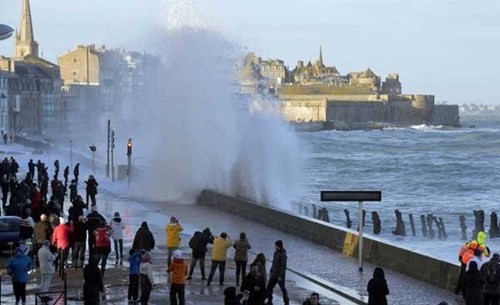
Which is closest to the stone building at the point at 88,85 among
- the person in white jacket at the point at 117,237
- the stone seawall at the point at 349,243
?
the stone seawall at the point at 349,243

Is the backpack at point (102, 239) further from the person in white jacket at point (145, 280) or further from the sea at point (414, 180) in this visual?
the sea at point (414, 180)

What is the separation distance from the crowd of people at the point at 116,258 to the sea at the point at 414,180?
7.51 metres

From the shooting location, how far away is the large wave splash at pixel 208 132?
35.3 m

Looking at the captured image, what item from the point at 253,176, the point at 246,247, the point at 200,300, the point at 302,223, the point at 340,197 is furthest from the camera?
the point at 253,176

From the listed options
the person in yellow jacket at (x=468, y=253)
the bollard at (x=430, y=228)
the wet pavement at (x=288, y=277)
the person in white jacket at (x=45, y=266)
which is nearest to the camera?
the person in white jacket at (x=45, y=266)

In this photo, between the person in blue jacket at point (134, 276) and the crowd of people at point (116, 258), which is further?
the person in blue jacket at point (134, 276)

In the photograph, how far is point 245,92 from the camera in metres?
43.2

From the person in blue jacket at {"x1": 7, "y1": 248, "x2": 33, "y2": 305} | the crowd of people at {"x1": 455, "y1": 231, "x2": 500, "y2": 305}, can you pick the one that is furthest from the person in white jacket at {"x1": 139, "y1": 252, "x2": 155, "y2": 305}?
the crowd of people at {"x1": 455, "y1": 231, "x2": 500, "y2": 305}

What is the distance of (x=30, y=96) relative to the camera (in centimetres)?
11281

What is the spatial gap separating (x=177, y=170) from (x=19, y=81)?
77096 mm

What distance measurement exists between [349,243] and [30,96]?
96.5 meters

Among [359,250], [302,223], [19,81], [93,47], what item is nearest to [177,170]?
[302,223]

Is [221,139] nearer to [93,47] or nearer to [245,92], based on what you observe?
[245,92]

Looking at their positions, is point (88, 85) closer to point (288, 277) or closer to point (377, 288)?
point (288, 277)
